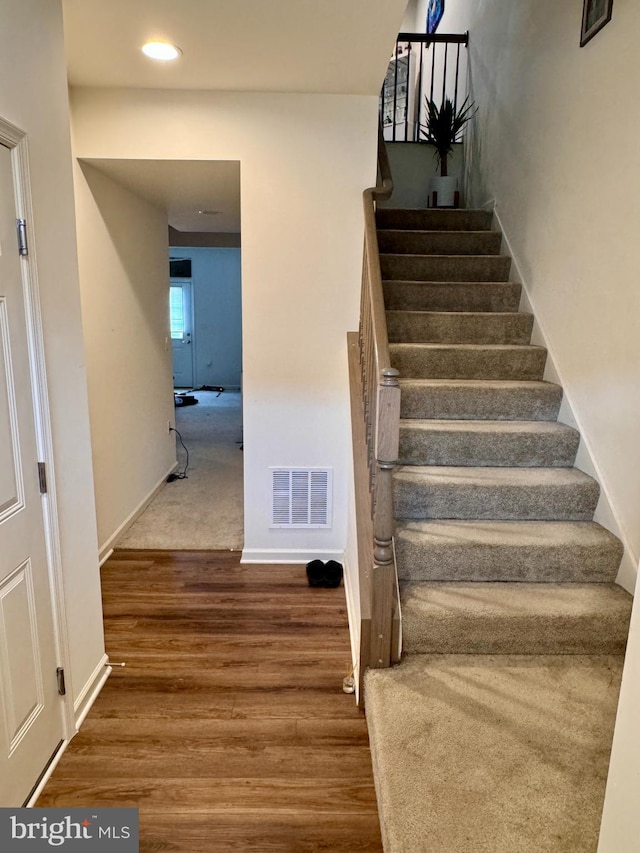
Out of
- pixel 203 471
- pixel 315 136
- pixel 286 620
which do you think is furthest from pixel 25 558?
pixel 203 471

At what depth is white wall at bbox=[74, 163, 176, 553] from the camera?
3.06 metres

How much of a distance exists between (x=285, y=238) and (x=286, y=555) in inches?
75.7

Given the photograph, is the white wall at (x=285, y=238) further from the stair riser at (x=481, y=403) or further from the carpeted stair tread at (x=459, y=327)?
the stair riser at (x=481, y=403)

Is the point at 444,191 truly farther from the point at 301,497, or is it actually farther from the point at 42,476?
the point at 42,476

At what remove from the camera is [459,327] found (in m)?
3.05

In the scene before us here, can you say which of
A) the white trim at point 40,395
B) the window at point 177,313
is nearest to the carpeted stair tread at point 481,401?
the white trim at point 40,395

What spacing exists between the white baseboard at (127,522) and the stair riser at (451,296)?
2301mm

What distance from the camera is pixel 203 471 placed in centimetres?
495

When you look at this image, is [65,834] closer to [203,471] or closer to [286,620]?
[286,620]

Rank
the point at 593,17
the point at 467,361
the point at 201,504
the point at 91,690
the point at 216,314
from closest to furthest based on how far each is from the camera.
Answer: the point at 91,690 → the point at 593,17 → the point at 467,361 → the point at 201,504 → the point at 216,314

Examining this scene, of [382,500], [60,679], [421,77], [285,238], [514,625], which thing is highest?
[421,77]

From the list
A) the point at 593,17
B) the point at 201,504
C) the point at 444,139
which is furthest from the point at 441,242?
the point at 201,504

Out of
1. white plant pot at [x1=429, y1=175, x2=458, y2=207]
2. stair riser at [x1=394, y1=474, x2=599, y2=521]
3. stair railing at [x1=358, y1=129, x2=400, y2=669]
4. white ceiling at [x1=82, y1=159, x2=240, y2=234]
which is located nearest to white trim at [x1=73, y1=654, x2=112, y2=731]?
stair railing at [x1=358, y1=129, x2=400, y2=669]

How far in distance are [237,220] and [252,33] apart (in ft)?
9.56
